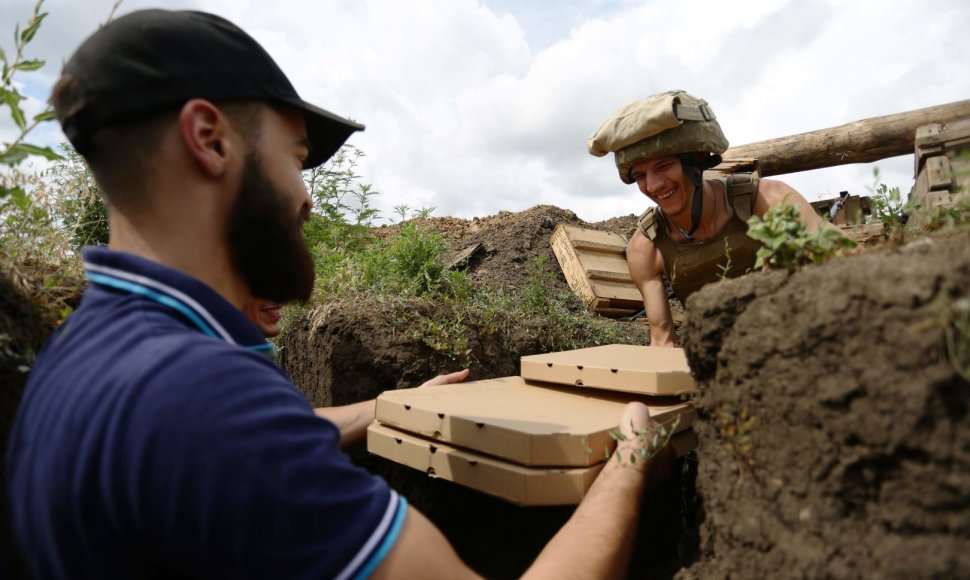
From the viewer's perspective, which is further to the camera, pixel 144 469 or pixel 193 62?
pixel 193 62

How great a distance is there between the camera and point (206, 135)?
1392mm

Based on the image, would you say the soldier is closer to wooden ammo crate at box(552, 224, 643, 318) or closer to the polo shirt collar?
wooden ammo crate at box(552, 224, 643, 318)

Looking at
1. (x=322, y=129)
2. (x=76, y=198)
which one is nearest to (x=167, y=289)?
(x=322, y=129)

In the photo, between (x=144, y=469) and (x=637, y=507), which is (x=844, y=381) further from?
(x=144, y=469)

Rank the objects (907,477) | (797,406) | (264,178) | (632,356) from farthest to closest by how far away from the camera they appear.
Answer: (632,356) → (264,178) → (797,406) → (907,477)

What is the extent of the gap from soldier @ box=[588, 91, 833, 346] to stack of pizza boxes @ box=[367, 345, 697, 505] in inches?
62.3

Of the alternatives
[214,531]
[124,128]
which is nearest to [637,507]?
[214,531]

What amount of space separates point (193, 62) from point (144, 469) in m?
0.90

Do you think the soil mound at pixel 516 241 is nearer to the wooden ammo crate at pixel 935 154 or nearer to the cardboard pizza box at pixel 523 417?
the wooden ammo crate at pixel 935 154

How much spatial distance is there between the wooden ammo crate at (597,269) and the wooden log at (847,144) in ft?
4.62

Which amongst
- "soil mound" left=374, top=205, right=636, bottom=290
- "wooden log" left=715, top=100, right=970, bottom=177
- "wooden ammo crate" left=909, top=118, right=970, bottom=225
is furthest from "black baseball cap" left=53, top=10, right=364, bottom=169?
"wooden log" left=715, top=100, right=970, bottom=177

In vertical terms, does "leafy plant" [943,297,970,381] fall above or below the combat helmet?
below

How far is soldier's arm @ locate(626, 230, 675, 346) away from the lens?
413 cm

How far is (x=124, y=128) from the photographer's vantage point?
1.35 m
